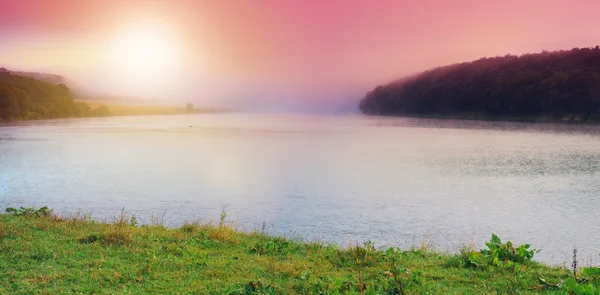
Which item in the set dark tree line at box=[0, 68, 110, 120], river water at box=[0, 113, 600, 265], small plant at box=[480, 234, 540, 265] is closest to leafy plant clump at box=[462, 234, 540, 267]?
small plant at box=[480, 234, 540, 265]

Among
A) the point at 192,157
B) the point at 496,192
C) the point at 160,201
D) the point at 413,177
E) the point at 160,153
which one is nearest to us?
the point at 160,201

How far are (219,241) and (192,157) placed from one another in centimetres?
3383

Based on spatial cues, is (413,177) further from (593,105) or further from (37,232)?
(593,105)

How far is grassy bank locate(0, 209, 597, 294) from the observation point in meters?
8.66

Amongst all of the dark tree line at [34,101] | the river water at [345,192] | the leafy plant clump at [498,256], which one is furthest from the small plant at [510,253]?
the dark tree line at [34,101]

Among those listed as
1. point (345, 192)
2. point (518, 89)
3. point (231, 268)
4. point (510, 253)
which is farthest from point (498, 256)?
point (518, 89)

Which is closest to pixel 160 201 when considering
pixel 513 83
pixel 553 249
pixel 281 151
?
pixel 553 249

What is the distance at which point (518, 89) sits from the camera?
478 feet

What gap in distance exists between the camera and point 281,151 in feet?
176

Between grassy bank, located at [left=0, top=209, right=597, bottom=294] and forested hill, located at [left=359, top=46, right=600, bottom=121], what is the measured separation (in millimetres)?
→ 124667

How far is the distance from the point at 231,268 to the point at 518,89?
150m

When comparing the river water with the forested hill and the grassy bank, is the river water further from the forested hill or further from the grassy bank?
the forested hill

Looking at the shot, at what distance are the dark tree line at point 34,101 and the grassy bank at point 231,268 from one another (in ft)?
387

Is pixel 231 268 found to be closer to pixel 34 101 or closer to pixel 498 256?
Result: pixel 498 256
